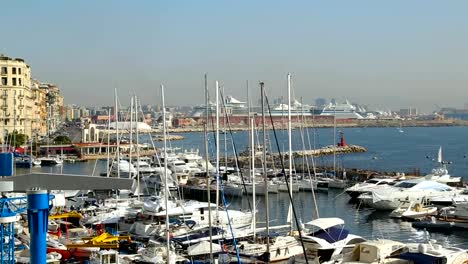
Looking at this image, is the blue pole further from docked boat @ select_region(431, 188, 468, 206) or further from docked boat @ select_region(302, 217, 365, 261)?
docked boat @ select_region(431, 188, 468, 206)

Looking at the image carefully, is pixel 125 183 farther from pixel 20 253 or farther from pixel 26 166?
pixel 26 166

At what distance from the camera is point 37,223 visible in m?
5.97

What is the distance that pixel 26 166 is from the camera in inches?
1989

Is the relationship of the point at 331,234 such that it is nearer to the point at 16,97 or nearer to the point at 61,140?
the point at 16,97

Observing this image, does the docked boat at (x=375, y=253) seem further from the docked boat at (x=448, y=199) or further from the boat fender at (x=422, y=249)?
the docked boat at (x=448, y=199)

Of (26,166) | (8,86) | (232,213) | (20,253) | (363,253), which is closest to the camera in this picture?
(363,253)

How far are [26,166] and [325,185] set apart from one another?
2506 centimetres

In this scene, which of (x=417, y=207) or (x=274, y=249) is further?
(x=417, y=207)

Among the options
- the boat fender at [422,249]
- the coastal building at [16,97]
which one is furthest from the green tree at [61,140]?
the boat fender at [422,249]

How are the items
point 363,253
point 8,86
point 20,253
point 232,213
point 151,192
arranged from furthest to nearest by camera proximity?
point 8,86 → point 151,192 → point 232,213 → point 20,253 → point 363,253

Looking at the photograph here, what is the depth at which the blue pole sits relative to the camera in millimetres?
5953

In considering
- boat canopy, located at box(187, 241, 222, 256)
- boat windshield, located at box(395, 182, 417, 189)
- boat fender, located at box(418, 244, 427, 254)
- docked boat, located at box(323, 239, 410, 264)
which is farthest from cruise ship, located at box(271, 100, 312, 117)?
boat fender, located at box(418, 244, 427, 254)

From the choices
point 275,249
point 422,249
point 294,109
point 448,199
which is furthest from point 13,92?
point 422,249

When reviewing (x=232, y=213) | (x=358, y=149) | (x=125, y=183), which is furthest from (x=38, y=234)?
(x=358, y=149)
